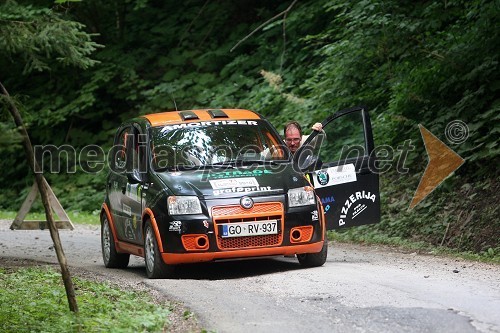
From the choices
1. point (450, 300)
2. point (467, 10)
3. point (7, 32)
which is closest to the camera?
point (450, 300)

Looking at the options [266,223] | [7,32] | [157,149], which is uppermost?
[7,32]

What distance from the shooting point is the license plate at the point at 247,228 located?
35.2 ft

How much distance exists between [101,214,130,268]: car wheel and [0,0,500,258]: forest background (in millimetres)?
2046

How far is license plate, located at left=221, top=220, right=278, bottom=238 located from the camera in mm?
10719

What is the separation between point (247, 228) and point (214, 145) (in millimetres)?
1568

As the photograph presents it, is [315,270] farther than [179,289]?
Yes

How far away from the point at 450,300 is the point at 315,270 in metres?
2.67

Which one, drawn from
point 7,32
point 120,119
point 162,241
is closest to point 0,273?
point 162,241

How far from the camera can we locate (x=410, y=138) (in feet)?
55.7

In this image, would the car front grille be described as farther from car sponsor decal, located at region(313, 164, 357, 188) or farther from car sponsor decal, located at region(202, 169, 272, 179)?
car sponsor decal, located at region(313, 164, 357, 188)

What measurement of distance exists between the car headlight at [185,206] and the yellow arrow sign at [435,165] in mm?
5824

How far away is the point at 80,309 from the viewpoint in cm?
869

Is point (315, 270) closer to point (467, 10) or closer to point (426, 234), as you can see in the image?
point (426, 234)

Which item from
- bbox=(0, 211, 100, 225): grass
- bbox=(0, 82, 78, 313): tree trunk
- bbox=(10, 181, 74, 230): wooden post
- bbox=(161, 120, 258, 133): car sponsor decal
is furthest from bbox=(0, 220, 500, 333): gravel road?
bbox=(0, 211, 100, 225): grass
